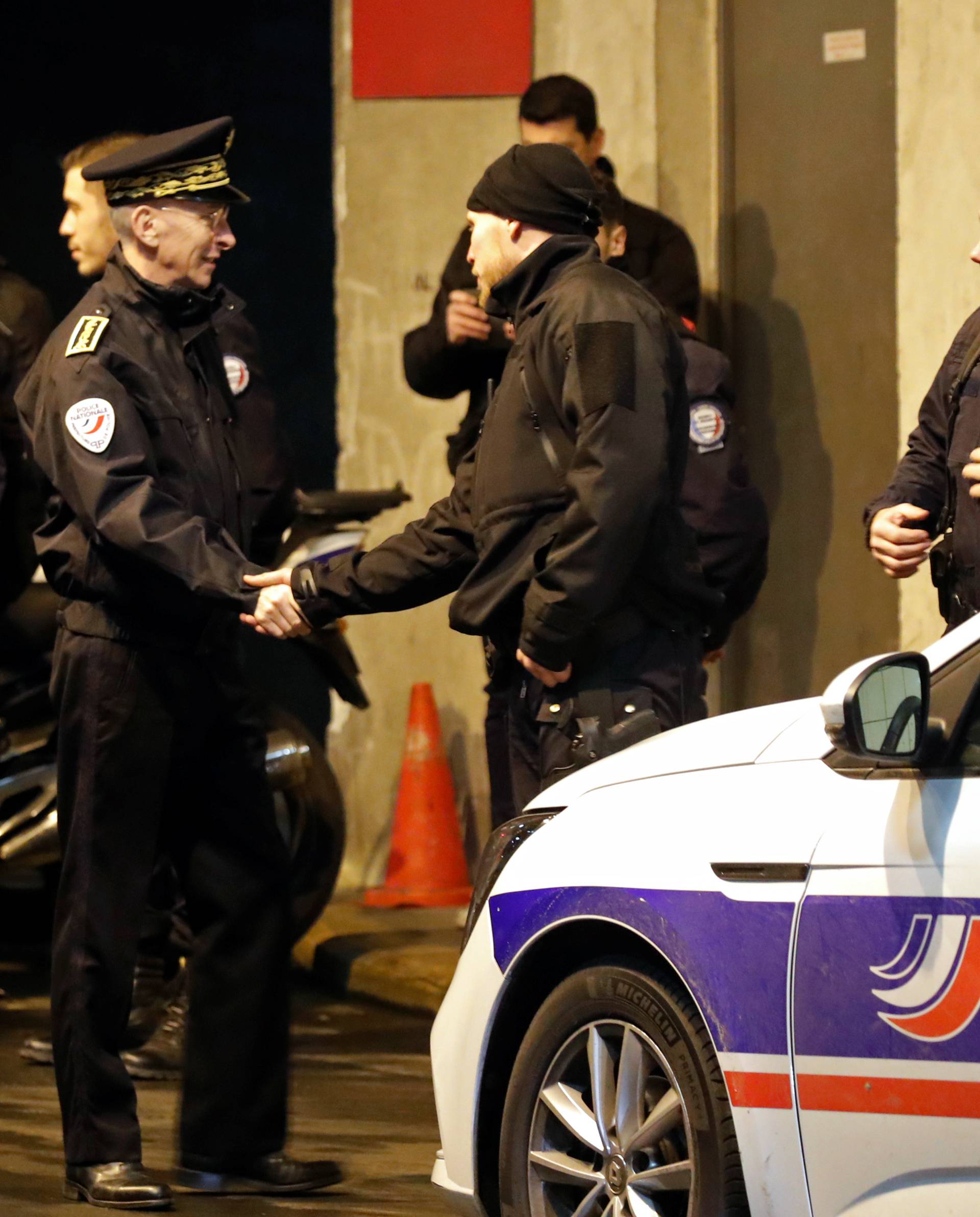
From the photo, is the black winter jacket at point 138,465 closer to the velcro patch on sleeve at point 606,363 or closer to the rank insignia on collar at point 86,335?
the rank insignia on collar at point 86,335

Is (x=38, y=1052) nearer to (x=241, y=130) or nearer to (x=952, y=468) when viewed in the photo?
(x=952, y=468)

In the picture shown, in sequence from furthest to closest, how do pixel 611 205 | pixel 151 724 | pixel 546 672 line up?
pixel 611 205, pixel 151 724, pixel 546 672

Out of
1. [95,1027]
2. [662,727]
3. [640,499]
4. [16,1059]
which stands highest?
[640,499]

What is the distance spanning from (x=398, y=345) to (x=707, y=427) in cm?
290

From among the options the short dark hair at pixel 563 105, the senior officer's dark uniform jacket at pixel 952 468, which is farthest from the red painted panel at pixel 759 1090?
the short dark hair at pixel 563 105

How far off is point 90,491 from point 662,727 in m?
1.30

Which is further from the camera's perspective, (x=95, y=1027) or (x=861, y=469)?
(x=861, y=469)

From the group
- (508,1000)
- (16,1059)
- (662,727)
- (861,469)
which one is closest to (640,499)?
(662,727)

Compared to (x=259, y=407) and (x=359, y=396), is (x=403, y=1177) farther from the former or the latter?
(x=359, y=396)

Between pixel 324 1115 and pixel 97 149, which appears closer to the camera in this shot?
pixel 324 1115

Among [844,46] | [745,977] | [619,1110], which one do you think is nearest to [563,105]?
[844,46]

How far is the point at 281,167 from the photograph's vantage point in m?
9.67

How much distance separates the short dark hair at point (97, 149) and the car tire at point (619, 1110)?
3312mm

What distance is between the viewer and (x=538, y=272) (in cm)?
501
